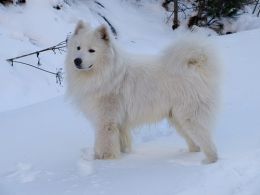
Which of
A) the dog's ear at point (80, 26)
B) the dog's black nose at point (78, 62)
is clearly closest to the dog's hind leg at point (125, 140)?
the dog's black nose at point (78, 62)

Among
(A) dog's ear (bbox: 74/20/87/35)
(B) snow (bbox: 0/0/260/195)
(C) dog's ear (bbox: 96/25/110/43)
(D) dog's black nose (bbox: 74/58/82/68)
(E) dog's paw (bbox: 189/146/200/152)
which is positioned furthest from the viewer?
(E) dog's paw (bbox: 189/146/200/152)

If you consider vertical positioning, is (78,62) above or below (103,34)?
below

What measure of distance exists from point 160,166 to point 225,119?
1.70 meters

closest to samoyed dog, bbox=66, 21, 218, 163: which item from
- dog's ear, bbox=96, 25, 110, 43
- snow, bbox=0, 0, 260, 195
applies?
dog's ear, bbox=96, 25, 110, 43

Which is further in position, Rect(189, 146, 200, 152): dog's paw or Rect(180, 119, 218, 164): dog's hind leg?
Rect(189, 146, 200, 152): dog's paw

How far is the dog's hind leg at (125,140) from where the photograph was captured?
4766mm

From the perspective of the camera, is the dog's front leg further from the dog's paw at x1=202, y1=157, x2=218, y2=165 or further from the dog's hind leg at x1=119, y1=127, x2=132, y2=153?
the dog's paw at x1=202, y1=157, x2=218, y2=165

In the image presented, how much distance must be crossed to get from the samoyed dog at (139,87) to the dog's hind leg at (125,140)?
0.08 ft

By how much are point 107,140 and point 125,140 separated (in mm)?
285

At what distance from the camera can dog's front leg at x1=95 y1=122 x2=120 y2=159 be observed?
179 inches

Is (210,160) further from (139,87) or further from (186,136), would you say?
(139,87)

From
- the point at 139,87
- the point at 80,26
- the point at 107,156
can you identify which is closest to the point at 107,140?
the point at 107,156

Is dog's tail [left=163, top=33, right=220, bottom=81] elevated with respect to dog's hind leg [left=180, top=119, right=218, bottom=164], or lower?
elevated

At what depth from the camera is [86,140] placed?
5.35 metres
